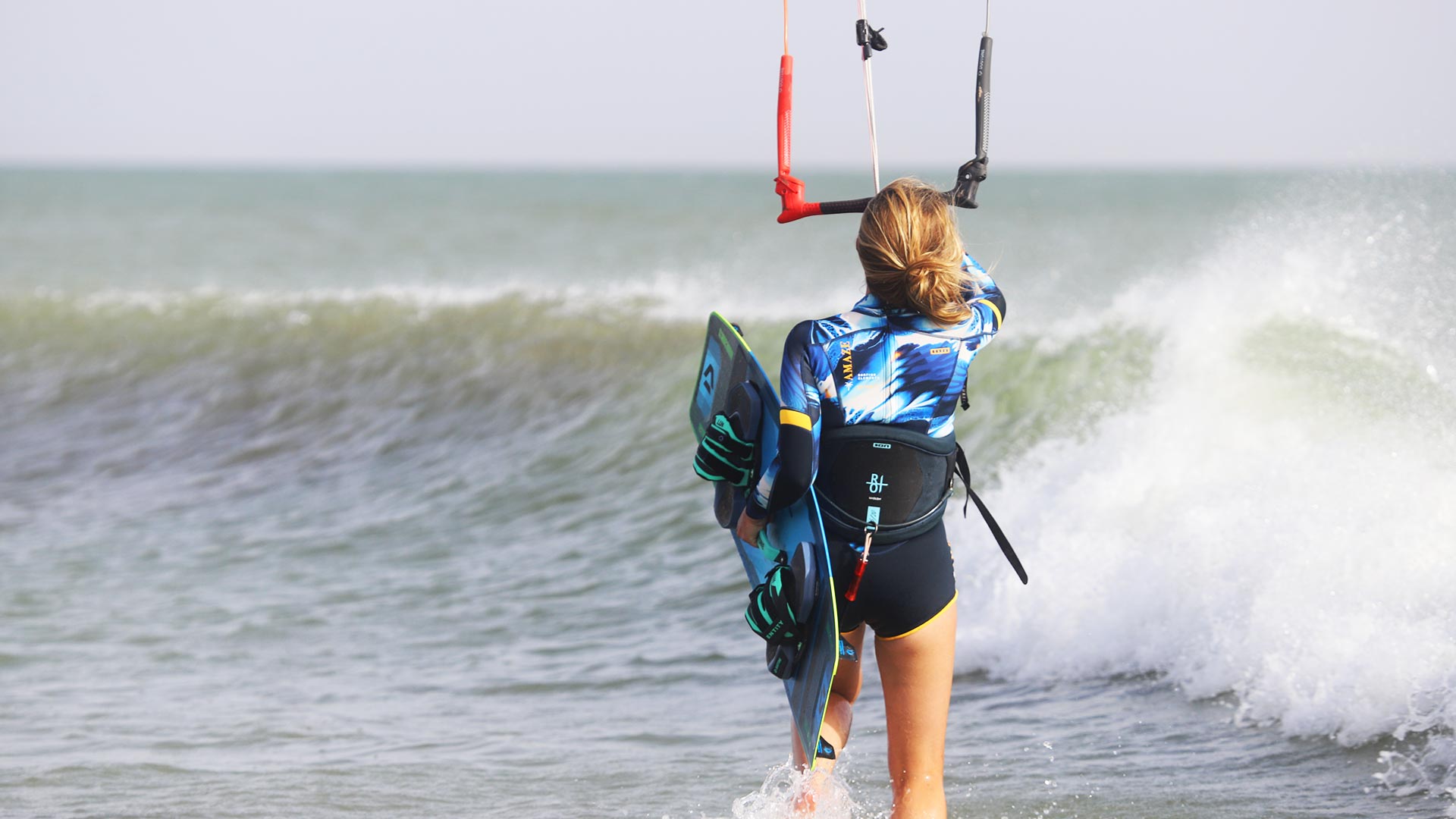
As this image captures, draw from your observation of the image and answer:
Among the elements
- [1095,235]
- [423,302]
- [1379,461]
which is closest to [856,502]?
[1379,461]

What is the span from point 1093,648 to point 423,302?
1097 centimetres

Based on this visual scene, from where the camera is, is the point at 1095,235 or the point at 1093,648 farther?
the point at 1095,235

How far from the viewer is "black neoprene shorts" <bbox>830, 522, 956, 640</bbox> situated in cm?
310

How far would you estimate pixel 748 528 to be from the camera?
10.7ft

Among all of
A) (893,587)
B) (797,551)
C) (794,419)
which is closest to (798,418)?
(794,419)

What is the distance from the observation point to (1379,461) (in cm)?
568

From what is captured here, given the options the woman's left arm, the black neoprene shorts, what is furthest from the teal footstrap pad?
the black neoprene shorts

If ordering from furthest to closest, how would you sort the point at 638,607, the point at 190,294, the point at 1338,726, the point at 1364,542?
1. the point at 190,294
2. the point at 638,607
3. the point at 1364,542
4. the point at 1338,726

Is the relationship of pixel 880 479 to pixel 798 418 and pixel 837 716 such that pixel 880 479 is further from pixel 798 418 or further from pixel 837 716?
pixel 837 716

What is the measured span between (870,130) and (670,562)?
446 centimetres

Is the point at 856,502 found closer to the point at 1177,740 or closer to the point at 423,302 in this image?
the point at 1177,740

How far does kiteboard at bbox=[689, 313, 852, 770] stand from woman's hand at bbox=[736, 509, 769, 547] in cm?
5

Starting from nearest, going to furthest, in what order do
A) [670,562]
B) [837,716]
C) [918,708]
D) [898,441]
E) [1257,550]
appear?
1. [898,441]
2. [918,708]
3. [837,716]
4. [1257,550]
5. [670,562]

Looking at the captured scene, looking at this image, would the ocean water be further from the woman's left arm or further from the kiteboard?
the woman's left arm
